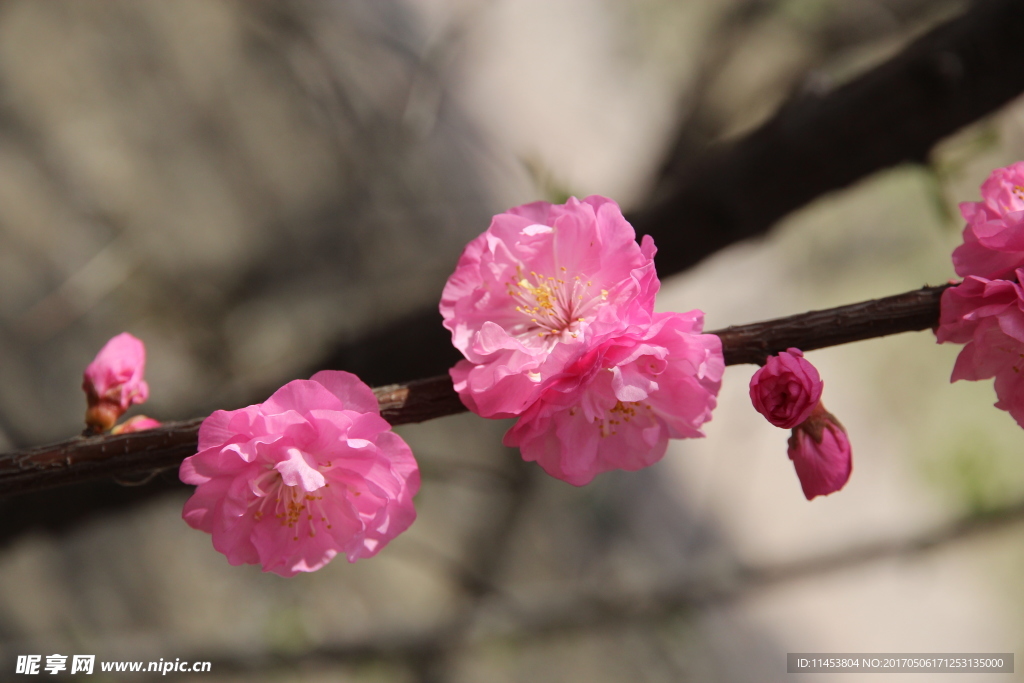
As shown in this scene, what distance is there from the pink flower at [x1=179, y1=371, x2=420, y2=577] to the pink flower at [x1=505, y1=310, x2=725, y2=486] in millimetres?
100

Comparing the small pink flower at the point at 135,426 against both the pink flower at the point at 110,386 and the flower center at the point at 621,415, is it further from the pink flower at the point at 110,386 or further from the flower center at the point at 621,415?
the flower center at the point at 621,415

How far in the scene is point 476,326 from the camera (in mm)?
463

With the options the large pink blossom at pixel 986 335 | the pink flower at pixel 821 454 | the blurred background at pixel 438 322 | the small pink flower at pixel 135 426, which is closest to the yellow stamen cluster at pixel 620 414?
the pink flower at pixel 821 454

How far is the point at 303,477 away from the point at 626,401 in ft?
0.71

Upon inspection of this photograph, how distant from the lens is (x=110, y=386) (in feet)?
1.72

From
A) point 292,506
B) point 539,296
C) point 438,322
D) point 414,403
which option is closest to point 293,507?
point 292,506

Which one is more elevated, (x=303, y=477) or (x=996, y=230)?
(x=996, y=230)

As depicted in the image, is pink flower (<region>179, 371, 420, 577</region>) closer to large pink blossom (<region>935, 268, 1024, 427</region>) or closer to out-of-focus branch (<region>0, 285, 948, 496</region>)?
out-of-focus branch (<region>0, 285, 948, 496</region>)

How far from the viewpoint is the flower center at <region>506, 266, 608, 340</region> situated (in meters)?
0.47

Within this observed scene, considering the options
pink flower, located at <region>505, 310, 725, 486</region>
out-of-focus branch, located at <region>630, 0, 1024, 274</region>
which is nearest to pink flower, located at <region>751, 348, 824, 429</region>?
pink flower, located at <region>505, 310, 725, 486</region>

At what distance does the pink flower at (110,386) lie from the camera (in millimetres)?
519

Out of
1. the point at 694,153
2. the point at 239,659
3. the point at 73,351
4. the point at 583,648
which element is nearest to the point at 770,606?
the point at 583,648

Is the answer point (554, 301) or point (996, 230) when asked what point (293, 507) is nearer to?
point (554, 301)

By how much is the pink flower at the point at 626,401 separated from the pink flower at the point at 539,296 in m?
0.01
